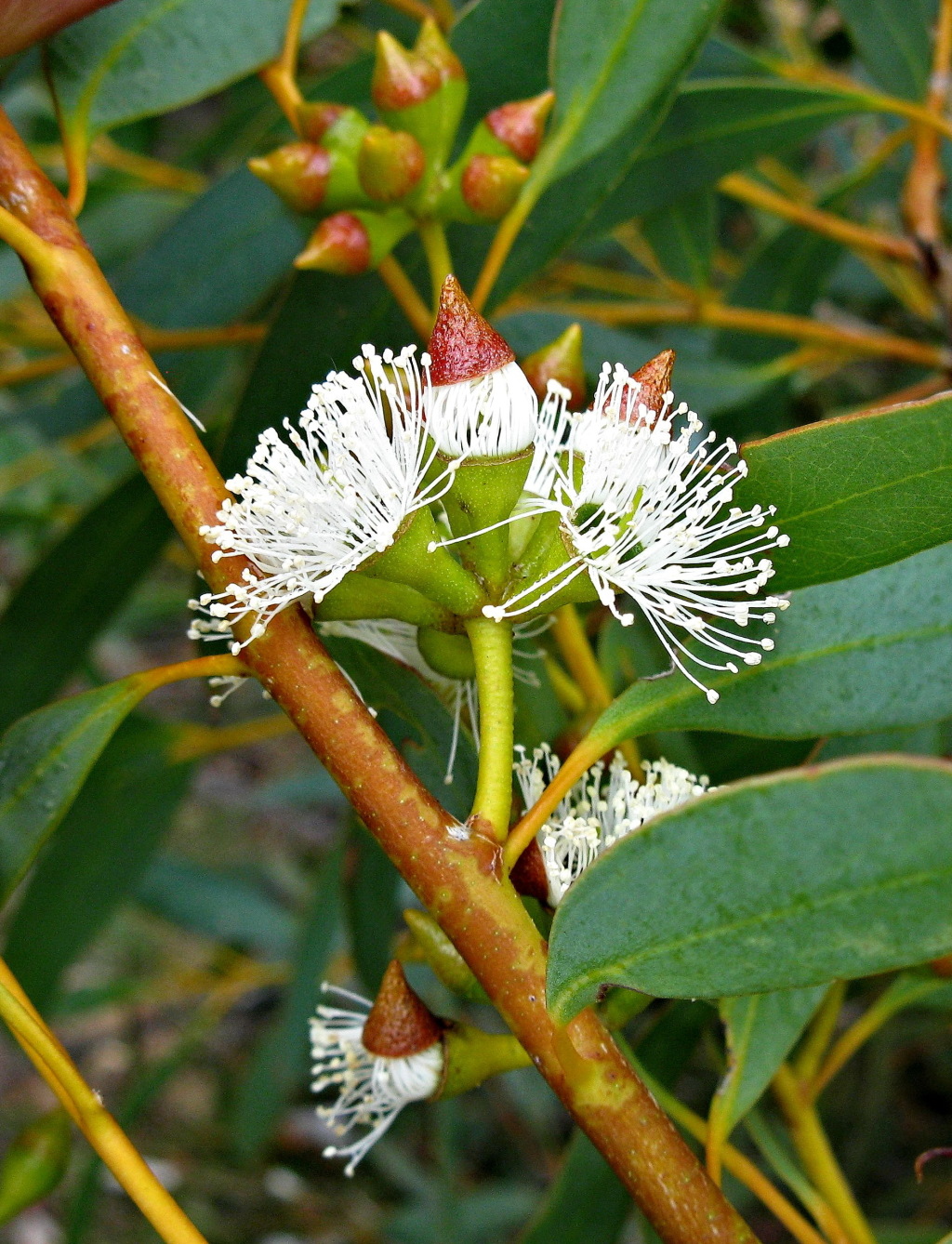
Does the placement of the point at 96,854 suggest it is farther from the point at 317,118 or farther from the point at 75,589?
the point at 317,118

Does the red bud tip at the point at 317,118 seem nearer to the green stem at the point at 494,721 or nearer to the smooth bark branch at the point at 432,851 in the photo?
the smooth bark branch at the point at 432,851

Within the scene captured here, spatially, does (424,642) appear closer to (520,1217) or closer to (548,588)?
(548,588)

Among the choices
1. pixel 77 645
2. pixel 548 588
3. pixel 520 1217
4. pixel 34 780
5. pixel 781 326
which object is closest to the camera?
pixel 548 588

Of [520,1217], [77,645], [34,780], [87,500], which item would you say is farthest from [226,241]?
[520,1217]

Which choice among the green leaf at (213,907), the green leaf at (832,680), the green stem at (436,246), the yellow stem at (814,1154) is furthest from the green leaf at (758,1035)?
the green leaf at (213,907)

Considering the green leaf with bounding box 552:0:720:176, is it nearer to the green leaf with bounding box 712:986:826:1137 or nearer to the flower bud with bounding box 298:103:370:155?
the flower bud with bounding box 298:103:370:155

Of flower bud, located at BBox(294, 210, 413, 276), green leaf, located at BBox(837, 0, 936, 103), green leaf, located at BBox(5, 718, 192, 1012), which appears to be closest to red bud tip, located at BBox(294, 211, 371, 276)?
flower bud, located at BBox(294, 210, 413, 276)
